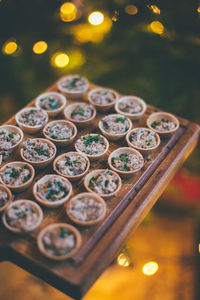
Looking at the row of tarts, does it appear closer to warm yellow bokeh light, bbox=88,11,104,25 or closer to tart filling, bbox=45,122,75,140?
tart filling, bbox=45,122,75,140

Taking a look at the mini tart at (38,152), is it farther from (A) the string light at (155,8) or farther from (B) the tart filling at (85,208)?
(A) the string light at (155,8)

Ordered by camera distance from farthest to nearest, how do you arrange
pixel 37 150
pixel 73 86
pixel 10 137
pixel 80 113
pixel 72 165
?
pixel 73 86
pixel 80 113
pixel 10 137
pixel 37 150
pixel 72 165

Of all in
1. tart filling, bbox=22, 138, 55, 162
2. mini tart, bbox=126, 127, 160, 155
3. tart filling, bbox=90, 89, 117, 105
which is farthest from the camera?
tart filling, bbox=90, 89, 117, 105

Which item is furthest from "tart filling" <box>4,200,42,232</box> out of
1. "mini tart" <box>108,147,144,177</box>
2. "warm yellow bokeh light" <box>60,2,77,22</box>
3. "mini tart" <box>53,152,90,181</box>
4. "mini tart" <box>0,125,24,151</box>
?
"warm yellow bokeh light" <box>60,2,77,22</box>

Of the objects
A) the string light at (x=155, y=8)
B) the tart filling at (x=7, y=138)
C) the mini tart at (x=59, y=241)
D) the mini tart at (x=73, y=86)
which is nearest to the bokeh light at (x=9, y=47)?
the mini tart at (x=73, y=86)

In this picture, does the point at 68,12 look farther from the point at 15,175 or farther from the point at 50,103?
the point at 15,175

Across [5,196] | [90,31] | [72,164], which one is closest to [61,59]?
[90,31]
